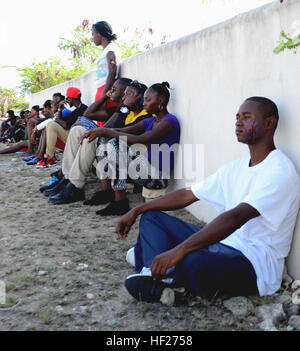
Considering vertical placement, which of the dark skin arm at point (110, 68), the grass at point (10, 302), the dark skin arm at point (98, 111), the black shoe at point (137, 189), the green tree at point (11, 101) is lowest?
the grass at point (10, 302)

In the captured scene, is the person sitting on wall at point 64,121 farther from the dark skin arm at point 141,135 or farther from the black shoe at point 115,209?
the black shoe at point 115,209

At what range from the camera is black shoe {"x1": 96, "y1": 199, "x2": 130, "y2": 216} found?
3.68 m

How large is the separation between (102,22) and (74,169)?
6.94 feet

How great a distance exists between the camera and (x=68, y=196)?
4.14m

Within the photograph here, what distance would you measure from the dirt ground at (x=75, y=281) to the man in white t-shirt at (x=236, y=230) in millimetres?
130

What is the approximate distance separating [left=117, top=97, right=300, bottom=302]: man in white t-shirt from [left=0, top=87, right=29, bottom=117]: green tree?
76.7 feet

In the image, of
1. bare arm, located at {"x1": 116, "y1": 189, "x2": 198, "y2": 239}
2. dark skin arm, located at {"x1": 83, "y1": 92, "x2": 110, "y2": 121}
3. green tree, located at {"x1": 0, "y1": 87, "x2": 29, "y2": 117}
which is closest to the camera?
bare arm, located at {"x1": 116, "y1": 189, "x2": 198, "y2": 239}

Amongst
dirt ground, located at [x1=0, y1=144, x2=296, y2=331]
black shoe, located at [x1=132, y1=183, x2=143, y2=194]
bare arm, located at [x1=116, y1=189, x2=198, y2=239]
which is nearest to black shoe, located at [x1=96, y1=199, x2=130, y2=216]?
dirt ground, located at [x1=0, y1=144, x2=296, y2=331]

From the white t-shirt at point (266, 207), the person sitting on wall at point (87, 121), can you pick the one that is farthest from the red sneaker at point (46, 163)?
the white t-shirt at point (266, 207)

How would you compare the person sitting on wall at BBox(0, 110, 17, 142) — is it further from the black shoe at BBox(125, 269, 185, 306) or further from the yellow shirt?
the black shoe at BBox(125, 269, 185, 306)

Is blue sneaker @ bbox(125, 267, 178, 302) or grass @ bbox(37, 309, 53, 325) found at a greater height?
blue sneaker @ bbox(125, 267, 178, 302)

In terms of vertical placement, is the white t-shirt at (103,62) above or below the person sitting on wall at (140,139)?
above

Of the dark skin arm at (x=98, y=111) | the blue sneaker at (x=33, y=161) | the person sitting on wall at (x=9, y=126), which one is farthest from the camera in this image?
the person sitting on wall at (x=9, y=126)

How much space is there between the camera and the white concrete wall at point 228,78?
2.04 metres
